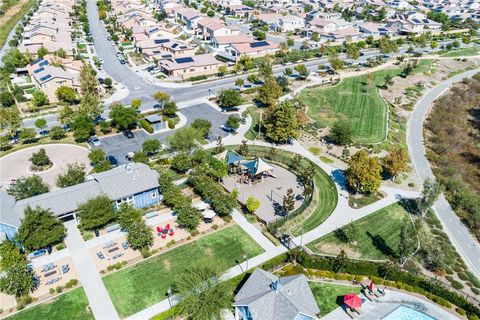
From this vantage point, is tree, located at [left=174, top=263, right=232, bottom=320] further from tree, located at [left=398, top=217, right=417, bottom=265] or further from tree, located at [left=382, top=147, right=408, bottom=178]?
tree, located at [left=382, top=147, right=408, bottom=178]

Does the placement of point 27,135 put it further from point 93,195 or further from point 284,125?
point 284,125

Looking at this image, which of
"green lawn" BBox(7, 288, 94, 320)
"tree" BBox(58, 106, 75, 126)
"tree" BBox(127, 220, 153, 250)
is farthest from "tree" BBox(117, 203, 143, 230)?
"tree" BBox(58, 106, 75, 126)

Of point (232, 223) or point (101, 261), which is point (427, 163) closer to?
point (232, 223)

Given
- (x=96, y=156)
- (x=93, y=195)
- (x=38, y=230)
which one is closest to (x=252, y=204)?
(x=93, y=195)

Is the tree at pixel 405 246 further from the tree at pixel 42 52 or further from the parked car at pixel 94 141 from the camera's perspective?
the tree at pixel 42 52

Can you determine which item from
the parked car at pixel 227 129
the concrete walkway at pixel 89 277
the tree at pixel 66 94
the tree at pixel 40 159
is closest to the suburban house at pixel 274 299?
the concrete walkway at pixel 89 277
